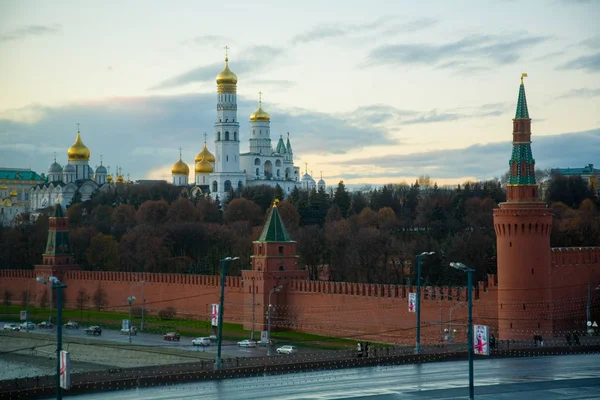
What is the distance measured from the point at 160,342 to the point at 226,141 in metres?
63.9

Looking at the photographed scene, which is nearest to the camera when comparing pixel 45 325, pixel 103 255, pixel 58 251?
pixel 45 325

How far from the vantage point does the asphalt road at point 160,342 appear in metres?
44.2

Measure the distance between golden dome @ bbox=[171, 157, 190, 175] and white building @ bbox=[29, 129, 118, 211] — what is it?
7217mm

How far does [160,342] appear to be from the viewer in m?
48.4

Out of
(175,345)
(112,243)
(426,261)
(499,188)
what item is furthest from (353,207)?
(175,345)

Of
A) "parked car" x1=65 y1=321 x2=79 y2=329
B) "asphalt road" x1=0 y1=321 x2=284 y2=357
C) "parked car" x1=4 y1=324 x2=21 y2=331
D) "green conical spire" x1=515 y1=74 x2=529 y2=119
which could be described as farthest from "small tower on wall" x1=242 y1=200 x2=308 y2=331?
"green conical spire" x1=515 y1=74 x2=529 y2=119

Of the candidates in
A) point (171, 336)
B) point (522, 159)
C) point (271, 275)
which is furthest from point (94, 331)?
point (522, 159)

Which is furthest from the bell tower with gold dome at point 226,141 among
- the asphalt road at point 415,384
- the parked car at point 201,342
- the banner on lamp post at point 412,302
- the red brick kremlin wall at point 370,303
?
the asphalt road at point 415,384

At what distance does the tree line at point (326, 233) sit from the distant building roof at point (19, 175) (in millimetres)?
34522

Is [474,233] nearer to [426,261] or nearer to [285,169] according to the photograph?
[426,261]

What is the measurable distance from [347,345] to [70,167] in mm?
81806

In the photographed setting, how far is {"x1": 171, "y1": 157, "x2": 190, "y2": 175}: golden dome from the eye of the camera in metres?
123

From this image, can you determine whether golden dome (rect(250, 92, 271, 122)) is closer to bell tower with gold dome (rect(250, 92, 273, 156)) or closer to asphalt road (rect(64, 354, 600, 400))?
bell tower with gold dome (rect(250, 92, 273, 156))

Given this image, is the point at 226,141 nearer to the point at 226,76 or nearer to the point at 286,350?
the point at 226,76
